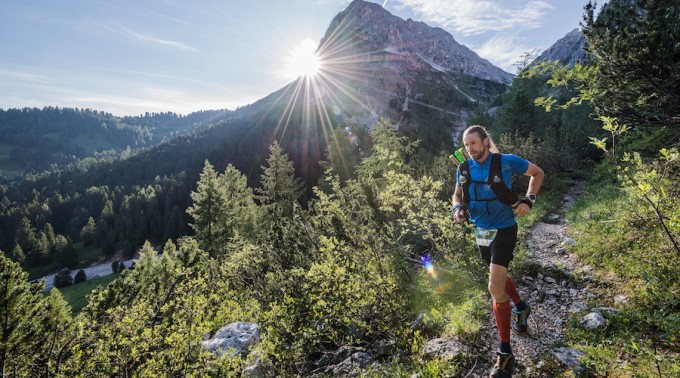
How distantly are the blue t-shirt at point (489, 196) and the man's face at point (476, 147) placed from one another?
9cm

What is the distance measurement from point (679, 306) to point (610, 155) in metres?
2.88

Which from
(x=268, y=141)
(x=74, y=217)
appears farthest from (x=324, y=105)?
(x=74, y=217)

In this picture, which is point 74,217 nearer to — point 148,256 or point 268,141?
point 268,141

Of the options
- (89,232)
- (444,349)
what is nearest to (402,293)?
(444,349)

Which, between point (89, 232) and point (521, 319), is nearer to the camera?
point (521, 319)

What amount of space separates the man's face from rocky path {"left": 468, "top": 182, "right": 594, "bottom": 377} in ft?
9.03

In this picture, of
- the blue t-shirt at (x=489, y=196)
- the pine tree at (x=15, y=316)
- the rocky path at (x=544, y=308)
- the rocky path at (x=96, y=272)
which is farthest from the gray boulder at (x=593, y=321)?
the rocky path at (x=96, y=272)

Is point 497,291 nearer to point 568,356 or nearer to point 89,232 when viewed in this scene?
point 568,356

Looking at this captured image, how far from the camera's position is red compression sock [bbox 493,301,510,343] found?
4086mm

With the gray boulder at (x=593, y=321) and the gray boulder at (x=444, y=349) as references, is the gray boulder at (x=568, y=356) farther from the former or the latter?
the gray boulder at (x=444, y=349)

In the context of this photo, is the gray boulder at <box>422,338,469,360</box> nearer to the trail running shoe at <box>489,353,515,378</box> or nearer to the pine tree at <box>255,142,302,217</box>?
the trail running shoe at <box>489,353,515,378</box>

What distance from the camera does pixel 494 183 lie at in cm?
427

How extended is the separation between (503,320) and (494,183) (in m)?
1.75

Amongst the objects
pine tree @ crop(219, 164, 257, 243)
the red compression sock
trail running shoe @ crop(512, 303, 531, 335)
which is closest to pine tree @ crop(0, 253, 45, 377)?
the red compression sock
